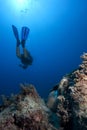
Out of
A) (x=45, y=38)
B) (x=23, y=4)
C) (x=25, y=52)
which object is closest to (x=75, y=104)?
(x=25, y=52)

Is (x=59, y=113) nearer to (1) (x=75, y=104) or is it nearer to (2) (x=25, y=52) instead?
(1) (x=75, y=104)

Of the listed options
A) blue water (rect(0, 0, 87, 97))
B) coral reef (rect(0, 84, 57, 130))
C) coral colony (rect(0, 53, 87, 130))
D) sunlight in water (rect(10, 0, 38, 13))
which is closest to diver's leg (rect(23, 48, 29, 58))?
A: coral colony (rect(0, 53, 87, 130))

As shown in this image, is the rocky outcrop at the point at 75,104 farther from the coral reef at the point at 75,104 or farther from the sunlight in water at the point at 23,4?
the sunlight in water at the point at 23,4

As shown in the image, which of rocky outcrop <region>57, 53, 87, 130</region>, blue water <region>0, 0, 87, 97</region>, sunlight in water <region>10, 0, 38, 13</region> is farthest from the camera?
blue water <region>0, 0, 87, 97</region>

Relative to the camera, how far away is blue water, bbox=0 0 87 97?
105 ft

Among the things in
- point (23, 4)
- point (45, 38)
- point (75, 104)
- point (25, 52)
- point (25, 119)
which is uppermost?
point (45, 38)

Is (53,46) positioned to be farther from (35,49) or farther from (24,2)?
(24,2)

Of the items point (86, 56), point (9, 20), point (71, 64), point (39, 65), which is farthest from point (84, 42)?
point (86, 56)

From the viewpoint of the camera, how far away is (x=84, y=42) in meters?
39.3

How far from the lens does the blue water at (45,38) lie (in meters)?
32.1

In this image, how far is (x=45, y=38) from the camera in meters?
45.3

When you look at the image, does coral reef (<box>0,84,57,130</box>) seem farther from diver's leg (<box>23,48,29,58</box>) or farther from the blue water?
the blue water

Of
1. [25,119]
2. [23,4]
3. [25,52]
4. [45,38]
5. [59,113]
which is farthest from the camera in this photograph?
[45,38]

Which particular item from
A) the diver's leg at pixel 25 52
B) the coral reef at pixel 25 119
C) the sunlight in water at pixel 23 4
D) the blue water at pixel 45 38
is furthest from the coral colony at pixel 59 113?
the sunlight in water at pixel 23 4
